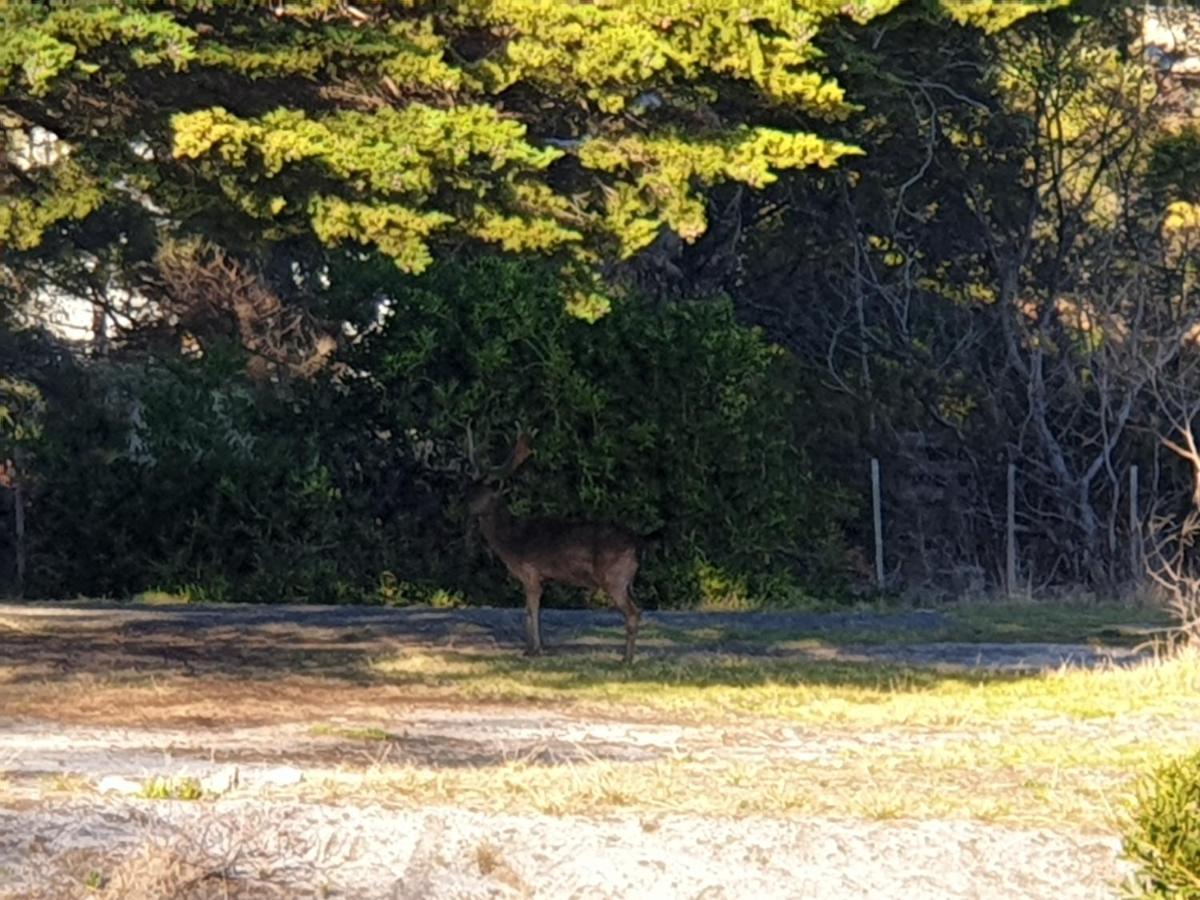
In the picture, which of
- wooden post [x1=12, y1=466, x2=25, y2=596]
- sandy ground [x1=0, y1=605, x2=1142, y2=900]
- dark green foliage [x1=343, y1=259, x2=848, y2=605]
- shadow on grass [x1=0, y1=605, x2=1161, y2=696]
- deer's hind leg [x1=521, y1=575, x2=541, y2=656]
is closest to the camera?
sandy ground [x1=0, y1=605, x2=1142, y2=900]

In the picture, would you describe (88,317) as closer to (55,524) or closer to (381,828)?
(55,524)

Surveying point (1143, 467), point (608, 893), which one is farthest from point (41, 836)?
point (1143, 467)

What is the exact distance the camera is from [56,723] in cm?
1565

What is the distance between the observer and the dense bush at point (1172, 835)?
29.1 feet

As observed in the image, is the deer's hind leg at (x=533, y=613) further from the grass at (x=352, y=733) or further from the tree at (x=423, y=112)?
the grass at (x=352, y=733)

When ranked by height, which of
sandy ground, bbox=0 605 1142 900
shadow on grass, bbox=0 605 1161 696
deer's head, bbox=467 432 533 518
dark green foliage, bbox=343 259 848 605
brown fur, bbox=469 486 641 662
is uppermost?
dark green foliage, bbox=343 259 848 605

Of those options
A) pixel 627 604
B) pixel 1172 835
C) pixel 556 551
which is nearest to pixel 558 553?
pixel 556 551

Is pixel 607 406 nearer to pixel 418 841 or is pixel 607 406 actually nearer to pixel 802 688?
pixel 802 688

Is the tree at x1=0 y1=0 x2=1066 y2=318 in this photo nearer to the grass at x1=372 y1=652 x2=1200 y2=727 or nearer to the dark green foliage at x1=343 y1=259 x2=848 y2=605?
the grass at x1=372 y1=652 x2=1200 y2=727

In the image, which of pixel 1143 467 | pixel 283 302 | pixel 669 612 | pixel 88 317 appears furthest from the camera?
pixel 88 317

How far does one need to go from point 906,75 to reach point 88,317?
57.0ft

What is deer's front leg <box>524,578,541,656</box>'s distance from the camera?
2081cm

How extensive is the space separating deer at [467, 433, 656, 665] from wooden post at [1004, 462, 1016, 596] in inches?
359

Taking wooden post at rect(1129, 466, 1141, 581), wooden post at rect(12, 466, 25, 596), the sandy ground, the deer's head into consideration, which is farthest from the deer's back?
wooden post at rect(1129, 466, 1141, 581)
